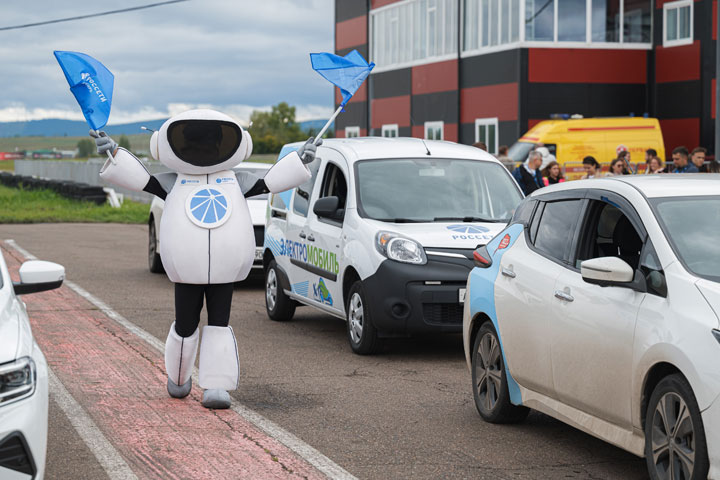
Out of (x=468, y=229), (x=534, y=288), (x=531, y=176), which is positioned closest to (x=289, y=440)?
(x=534, y=288)

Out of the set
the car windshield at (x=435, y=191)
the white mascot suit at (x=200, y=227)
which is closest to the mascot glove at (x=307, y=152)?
the white mascot suit at (x=200, y=227)

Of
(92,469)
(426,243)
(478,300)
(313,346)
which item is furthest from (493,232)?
(92,469)

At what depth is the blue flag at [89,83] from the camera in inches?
307

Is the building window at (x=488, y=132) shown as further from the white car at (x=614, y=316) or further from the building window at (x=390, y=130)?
the white car at (x=614, y=316)

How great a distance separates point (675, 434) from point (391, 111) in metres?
38.6

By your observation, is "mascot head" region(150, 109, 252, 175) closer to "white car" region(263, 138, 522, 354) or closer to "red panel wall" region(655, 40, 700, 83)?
"white car" region(263, 138, 522, 354)

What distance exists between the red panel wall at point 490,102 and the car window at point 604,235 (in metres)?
27.9

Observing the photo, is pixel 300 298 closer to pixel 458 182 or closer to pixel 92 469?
pixel 458 182

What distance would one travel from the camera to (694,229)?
5719mm

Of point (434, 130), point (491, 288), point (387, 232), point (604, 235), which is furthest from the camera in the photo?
point (434, 130)

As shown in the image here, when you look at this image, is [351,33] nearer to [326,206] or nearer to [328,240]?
[328,240]

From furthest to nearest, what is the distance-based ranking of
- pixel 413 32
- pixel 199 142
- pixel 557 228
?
1. pixel 413 32
2. pixel 199 142
3. pixel 557 228

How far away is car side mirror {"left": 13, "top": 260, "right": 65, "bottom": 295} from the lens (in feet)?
18.7

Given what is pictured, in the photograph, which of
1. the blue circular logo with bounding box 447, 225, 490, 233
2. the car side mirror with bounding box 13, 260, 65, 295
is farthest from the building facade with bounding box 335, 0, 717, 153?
the car side mirror with bounding box 13, 260, 65, 295
